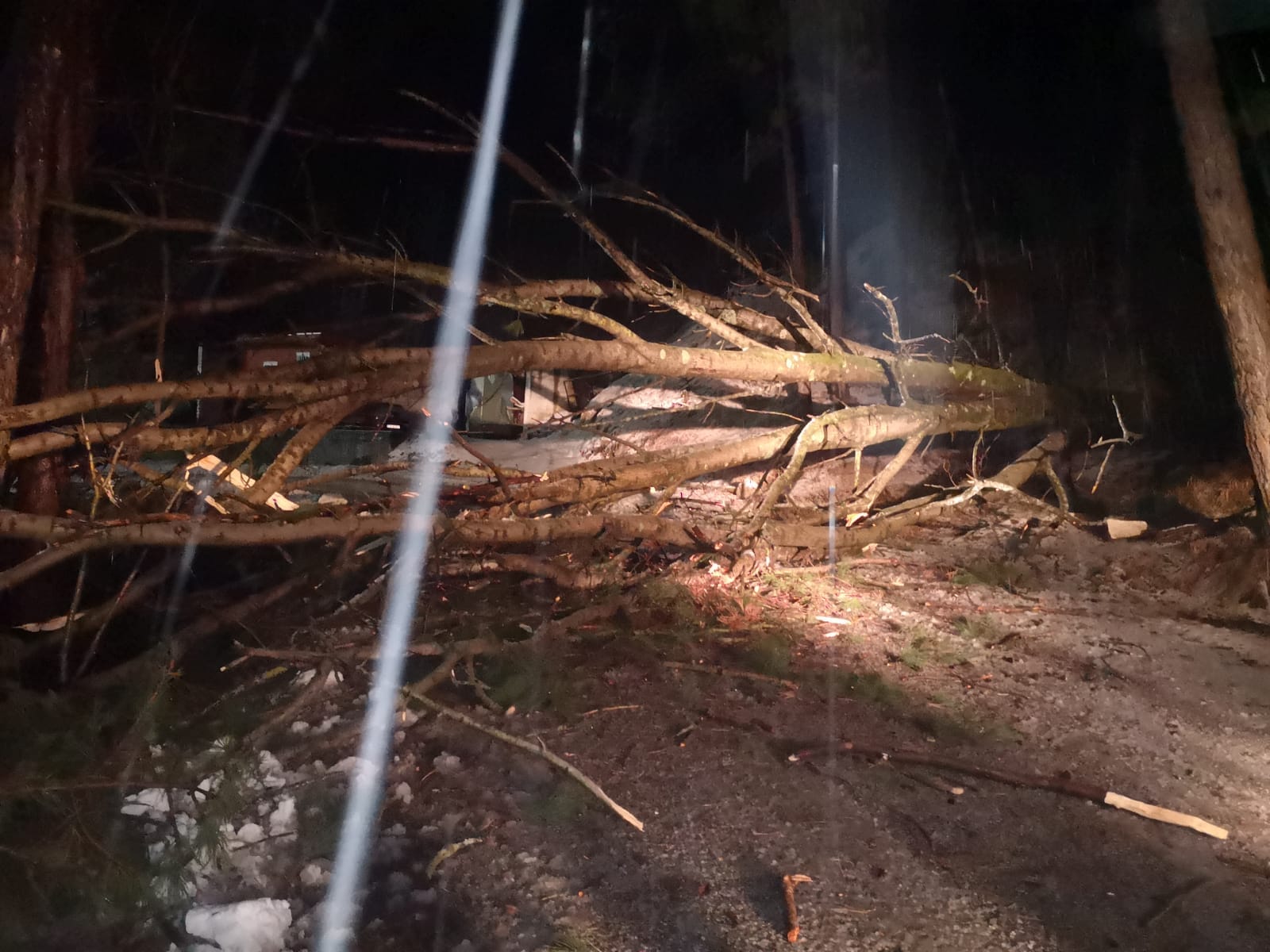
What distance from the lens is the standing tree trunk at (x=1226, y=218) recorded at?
5578mm

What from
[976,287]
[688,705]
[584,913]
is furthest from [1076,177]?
[584,913]

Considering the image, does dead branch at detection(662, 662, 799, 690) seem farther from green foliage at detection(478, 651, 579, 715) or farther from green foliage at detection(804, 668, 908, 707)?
green foliage at detection(478, 651, 579, 715)

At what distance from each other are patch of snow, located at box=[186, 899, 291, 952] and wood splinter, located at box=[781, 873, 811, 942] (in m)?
1.41

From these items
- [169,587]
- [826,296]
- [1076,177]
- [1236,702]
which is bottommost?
[1236,702]

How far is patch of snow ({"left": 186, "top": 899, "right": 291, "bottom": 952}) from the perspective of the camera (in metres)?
2.26

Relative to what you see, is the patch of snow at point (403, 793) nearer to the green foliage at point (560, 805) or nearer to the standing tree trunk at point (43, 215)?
the green foliage at point (560, 805)

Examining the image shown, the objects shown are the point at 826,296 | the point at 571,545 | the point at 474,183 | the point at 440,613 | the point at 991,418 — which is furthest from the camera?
the point at 826,296

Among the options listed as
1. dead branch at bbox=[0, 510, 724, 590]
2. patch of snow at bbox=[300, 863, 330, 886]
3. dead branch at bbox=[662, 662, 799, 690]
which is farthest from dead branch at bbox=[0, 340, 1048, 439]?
patch of snow at bbox=[300, 863, 330, 886]

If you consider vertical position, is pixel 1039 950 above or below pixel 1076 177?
below

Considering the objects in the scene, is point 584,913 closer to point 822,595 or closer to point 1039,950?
point 1039,950

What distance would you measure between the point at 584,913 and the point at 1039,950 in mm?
1264

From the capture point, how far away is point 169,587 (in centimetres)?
405

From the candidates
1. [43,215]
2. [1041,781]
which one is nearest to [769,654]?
[1041,781]

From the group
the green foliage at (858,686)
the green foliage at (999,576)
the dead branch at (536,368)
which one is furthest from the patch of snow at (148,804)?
the green foliage at (999,576)
